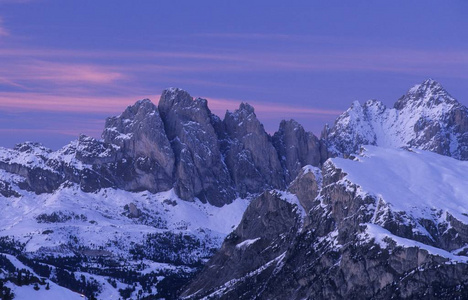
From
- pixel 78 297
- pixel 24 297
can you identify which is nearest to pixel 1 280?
pixel 24 297

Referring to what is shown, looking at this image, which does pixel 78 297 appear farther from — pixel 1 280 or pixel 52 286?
pixel 1 280

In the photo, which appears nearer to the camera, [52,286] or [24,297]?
[24,297]

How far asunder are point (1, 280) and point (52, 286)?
40.6 feet

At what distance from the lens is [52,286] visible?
16588 cm

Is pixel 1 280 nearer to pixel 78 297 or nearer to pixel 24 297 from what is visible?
pixel 24 297

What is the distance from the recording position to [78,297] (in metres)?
166

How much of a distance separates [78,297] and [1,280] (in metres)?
15.3

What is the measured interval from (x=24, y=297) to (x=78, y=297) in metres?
14.2

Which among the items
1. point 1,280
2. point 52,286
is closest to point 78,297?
point 52,286

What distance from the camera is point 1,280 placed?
15500 centimetres

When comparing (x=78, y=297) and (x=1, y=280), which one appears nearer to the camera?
(x=1, y=280)

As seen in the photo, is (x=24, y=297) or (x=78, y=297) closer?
(x=24, y=297)

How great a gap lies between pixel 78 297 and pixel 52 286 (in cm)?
431

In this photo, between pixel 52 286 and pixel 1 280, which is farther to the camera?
pixel 52 286
